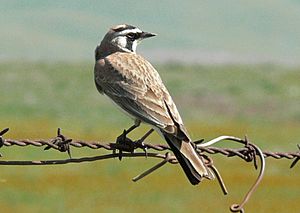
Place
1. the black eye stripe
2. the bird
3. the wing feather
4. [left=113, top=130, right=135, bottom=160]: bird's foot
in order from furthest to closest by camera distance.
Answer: the black eye stripe → the wing feather → [left=113, top=130, right=135, bottom=160]: bird's foot → the bird

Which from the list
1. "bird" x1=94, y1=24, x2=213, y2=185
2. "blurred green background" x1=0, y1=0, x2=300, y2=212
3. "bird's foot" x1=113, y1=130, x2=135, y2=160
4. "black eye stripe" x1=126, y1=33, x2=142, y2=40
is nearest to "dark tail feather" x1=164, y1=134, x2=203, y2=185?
"bird" x1=94, y1=24, x2=213, y2=185

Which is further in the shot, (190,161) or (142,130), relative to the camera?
(142,130)

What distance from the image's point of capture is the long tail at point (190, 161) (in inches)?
251

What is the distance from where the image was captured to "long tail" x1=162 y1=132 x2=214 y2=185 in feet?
20.9

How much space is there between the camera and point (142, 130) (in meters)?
37.0

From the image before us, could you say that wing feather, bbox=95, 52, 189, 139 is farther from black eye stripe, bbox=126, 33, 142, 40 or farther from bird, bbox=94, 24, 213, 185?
black eye stripe, bbox=126, 33, 142, 40

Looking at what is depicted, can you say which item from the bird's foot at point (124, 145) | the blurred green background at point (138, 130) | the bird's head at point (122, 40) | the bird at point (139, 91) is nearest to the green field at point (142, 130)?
the blurred green background at point (138, 130)

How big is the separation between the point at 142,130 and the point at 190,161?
30.5m

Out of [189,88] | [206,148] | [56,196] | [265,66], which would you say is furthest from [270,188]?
[265,66]

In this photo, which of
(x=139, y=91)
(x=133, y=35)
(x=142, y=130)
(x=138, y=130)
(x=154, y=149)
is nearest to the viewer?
(x=154, y=149)

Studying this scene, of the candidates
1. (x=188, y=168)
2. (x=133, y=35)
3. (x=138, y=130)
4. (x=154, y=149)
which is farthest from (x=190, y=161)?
(x=138, y=130)

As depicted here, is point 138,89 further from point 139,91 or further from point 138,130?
point 138,130

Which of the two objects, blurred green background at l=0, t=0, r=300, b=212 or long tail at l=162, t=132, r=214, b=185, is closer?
long tail at l=162, t=132, r=214, b=185

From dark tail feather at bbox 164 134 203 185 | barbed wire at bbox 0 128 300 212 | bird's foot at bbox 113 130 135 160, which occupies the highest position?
barbed wire at bbox 0 128 300 212
